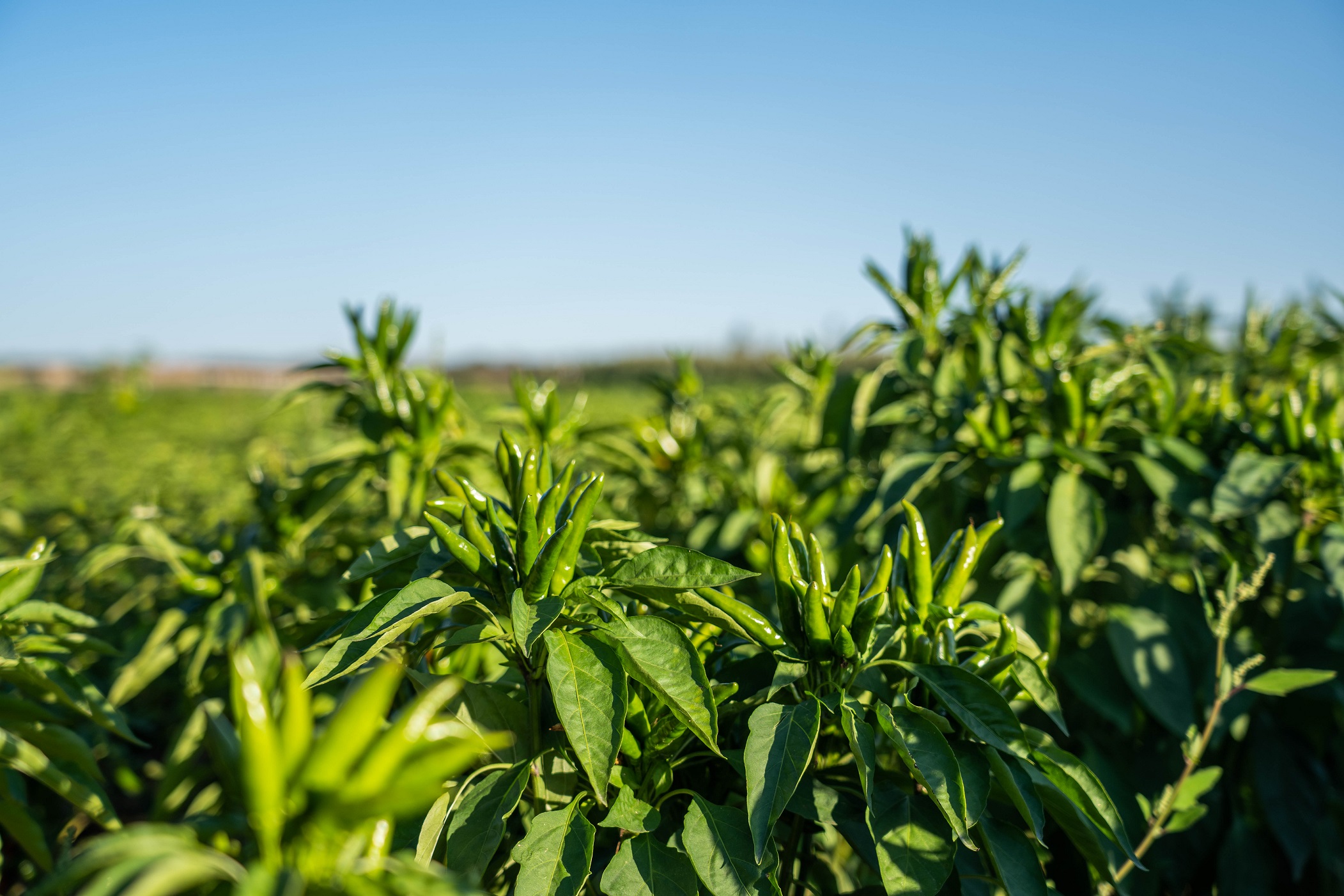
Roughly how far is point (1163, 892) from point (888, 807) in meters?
1.70

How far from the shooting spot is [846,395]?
9.26ft

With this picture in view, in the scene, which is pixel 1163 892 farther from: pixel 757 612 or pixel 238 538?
pixel 238 538

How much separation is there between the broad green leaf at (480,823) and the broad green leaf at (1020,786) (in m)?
0.70

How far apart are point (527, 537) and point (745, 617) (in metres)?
0.36

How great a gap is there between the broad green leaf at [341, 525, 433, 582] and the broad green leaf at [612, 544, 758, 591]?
368 mm

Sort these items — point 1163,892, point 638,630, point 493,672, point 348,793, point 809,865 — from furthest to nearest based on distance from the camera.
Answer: point 1163,892
point 493,672
point 809,865
point 638,630
point 348,793

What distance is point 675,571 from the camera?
48.3 inches

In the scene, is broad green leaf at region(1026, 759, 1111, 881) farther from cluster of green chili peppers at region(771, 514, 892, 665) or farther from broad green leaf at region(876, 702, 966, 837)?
cluster of green chili peppers at region(771, 514, 892, 665)

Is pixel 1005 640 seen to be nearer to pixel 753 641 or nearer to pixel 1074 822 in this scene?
pixel 1074 822

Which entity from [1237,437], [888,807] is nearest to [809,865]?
[888,807]

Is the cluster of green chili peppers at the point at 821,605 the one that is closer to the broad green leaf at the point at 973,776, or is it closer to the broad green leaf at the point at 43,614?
the broad green leaf at the point at 973,776

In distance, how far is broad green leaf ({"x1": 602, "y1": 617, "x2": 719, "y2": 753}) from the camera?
109 centimetres

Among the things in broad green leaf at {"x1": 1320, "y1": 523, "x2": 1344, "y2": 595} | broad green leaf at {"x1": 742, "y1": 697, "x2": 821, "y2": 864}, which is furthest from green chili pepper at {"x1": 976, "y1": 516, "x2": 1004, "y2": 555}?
broad green leaf at {"x1": 1320, "y1": 523, "x2": 1344, "y2": 595}

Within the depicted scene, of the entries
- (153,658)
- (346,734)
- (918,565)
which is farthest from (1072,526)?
(153,658)
